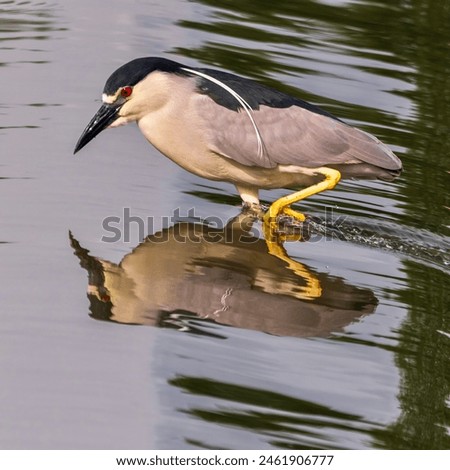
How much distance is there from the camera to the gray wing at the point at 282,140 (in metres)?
6.88

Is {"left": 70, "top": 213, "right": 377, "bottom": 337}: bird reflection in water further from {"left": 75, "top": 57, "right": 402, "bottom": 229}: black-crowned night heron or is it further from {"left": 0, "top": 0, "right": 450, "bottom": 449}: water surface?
{"left": 75, "top": 57, "right": 402, "bottom": 229}: black-crowned night heron

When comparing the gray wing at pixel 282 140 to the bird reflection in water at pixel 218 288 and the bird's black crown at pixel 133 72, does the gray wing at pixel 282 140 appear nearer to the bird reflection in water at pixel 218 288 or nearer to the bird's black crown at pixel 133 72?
the bird's black crown at pixel 133 72

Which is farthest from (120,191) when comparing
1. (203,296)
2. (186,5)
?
(186,5)

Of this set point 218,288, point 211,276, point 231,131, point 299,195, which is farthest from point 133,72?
point 218,288

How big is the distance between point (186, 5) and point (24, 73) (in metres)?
2.54

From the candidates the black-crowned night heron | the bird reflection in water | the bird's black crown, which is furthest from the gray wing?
the bird reflection in water

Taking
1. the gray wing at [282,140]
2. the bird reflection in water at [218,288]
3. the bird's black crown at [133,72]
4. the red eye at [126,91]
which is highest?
the bird's black crown at [133,72]

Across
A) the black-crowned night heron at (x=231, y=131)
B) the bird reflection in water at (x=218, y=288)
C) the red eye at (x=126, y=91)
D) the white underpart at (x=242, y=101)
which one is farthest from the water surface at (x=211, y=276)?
the red eye at (x=126, y=91)

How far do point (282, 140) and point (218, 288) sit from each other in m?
1.36

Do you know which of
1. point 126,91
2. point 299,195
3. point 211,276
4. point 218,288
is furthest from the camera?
point 299,195

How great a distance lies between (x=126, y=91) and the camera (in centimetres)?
685

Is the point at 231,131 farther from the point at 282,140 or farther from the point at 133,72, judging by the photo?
the point at 133,72

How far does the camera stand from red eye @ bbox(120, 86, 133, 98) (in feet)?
22.4

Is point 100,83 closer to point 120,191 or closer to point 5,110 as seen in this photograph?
point 5,110
